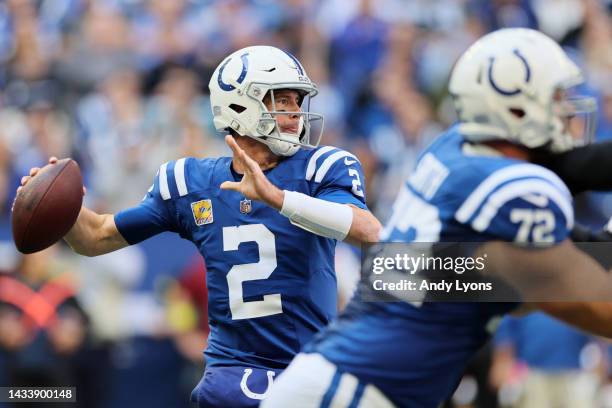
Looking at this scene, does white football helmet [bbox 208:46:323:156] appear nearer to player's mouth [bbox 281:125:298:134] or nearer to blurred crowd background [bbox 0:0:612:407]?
player's mouth [bbox 281:125:298:134]

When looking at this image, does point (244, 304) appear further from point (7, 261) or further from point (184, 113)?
point (184, 113)

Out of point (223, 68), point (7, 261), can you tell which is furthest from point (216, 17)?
point (223, 68)

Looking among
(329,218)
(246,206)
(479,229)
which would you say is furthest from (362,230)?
(479,229)

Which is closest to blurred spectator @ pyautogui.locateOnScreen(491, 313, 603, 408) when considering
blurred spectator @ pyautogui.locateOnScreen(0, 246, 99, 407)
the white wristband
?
blurred spectator @ pyautogui.locateOnScreen(0, 246, 99, 407)

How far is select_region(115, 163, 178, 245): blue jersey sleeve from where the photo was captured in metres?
5.04

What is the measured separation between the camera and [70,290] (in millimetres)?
8320

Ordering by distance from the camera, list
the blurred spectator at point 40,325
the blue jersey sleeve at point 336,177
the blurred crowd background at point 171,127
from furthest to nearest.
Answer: the blurred crowd background at point 171,127
the blurred spectator at point 40,325
the blue jersey sleeve at point 336,177

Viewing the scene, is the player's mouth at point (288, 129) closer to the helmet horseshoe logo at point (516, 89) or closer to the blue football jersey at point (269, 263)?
the blue football jersey at point (269, 263)

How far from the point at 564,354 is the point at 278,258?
13.2 feet

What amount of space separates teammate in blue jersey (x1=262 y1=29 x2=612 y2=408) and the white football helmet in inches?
46.0

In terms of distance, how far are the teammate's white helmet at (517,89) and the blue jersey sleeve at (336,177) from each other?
1035mm

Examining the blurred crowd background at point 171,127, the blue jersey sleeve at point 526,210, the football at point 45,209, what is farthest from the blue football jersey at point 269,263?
the blurred crowd background at point 171,127

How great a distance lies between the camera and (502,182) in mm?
3520

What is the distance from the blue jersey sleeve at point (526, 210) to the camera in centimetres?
347
